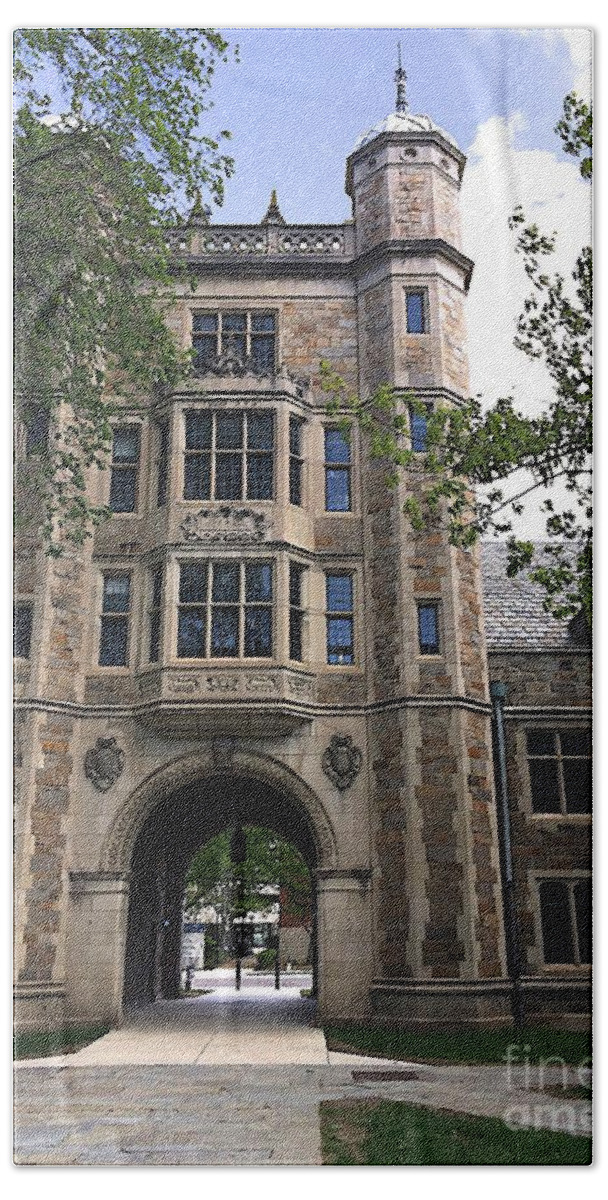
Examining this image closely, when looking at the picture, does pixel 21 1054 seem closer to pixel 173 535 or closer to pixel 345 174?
pixel 173 535

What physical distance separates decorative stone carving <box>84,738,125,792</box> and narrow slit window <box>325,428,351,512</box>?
2.42m

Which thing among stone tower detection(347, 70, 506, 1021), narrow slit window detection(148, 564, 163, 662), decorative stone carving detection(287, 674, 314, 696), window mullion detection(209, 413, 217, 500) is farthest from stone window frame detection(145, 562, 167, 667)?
stone tower detection(347, 70, 506, 1021)

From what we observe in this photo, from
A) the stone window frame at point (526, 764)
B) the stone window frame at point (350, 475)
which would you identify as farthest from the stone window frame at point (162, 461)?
the stone window frame at point (526, 764)

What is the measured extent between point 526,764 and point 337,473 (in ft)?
8.81

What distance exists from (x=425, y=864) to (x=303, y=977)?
1.15m

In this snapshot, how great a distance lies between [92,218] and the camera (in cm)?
668

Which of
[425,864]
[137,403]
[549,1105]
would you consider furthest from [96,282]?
[549,1105]

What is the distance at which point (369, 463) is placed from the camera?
7445 mm

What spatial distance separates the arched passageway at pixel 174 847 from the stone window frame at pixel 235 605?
882mm

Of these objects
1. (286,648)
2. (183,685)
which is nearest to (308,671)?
(286,648)

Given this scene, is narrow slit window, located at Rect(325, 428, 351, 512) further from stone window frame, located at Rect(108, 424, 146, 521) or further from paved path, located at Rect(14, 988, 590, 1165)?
paved path, located at Rect(14, 988, 590, 1165)

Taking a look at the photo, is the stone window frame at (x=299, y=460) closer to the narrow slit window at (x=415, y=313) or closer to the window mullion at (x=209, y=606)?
the window mullion at (x=209, y=606)

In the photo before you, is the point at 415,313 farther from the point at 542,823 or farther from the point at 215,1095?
the point at 215,1095

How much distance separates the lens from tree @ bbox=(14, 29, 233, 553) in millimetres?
6305
